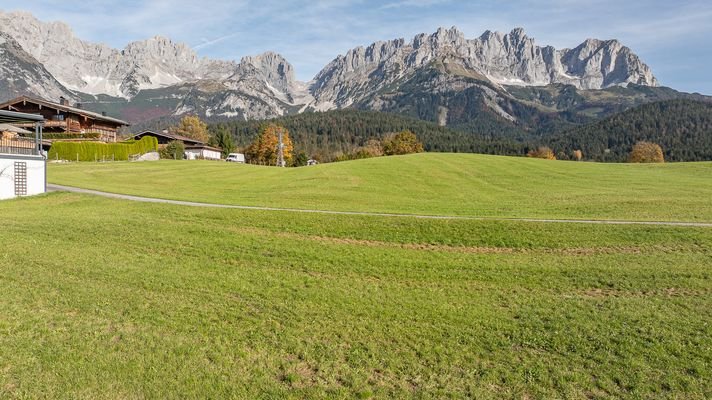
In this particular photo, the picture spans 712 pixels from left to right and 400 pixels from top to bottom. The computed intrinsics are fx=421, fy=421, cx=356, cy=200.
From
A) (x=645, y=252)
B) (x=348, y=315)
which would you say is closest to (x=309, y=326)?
(x=348, y=315)

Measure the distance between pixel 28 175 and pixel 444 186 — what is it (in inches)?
1482

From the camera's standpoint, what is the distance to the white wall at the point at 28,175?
33375 mm

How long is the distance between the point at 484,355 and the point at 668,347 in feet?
15.9

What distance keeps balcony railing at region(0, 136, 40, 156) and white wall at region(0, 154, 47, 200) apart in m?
0.75

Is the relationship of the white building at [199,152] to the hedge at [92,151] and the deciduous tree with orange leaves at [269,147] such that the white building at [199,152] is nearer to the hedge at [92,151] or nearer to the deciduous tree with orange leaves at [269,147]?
the deciduous tree with orange leaves at [269,147]

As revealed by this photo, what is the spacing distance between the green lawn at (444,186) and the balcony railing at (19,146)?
5.46 meters

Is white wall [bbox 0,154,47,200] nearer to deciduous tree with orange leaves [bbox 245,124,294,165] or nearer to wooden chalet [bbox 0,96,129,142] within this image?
wooden chalet [bbox 0,96,129,142]

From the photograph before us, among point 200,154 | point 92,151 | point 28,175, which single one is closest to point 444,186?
point 28,175

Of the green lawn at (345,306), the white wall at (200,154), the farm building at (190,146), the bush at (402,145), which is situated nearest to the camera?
the green lawn at (345,306)

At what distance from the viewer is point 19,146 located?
35.0 meters

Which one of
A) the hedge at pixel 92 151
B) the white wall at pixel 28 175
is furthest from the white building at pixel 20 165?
the hedge at pixel 92 151

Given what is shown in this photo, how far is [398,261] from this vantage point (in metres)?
18.6

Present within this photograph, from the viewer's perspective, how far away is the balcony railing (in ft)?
112

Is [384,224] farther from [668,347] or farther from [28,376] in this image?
[28,376]
